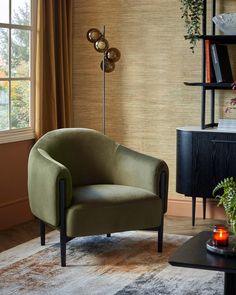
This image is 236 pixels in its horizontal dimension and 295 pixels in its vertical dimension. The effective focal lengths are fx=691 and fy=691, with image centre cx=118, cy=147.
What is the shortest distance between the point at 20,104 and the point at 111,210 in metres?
1.71

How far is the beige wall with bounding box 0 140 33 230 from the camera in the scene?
5.64 metres

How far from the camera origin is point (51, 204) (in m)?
4.55

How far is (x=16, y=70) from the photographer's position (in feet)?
19.1

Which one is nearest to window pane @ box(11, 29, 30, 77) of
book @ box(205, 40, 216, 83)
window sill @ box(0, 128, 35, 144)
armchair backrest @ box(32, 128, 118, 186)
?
window sill @ box(0, 128, 35, 144)

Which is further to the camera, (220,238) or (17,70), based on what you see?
(17,70)

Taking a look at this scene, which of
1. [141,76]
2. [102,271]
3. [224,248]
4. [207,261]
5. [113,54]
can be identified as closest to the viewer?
[207,261]

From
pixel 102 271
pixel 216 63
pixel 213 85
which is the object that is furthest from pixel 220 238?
pixel 216 63

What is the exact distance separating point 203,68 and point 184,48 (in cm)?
42

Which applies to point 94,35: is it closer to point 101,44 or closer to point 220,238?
point 101,44

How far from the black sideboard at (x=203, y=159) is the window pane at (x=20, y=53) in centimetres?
143

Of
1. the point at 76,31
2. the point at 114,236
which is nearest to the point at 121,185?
the point at 114,236

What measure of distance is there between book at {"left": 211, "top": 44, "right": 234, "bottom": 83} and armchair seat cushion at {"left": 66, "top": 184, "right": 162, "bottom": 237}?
138 centimetres

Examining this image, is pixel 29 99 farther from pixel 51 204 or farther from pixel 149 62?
pixel 51 204

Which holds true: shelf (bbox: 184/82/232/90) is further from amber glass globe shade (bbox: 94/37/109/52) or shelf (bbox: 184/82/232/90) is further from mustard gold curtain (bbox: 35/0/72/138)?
mustard gold curtain (bbox: 35/0/72/138)
